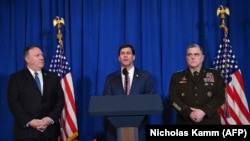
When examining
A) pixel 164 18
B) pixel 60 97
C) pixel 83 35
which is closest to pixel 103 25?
pixel 83 35


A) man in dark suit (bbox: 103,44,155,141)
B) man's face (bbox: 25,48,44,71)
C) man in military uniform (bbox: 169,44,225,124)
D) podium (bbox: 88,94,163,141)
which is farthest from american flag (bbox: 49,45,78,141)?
podium (bbox: 88,94,163,141)

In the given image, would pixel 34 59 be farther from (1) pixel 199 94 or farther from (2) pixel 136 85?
(1) pixel 199 94

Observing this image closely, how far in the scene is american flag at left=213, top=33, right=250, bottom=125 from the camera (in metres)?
4.23

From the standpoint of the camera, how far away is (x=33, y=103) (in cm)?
334

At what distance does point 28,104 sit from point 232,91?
7.81 ft

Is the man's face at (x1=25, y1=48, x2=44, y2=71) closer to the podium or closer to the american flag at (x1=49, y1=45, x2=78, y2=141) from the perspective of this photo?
the american flag at (x1=49, y1=45, x2=78, y2=141)

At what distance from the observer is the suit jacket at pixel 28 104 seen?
3.30m

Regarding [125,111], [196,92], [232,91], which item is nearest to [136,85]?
[196,92]

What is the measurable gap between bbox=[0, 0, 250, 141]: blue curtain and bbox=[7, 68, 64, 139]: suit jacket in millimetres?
1369

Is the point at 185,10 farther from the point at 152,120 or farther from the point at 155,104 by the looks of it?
the point at 155,104

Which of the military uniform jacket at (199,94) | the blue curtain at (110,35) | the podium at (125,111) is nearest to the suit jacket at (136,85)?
the military uniform jacket at (199,94)

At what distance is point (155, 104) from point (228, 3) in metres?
3.20

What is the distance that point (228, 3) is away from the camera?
15.6 feet

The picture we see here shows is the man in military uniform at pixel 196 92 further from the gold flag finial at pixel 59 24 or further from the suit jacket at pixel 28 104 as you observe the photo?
the gold flag finial at pixel 59 24
